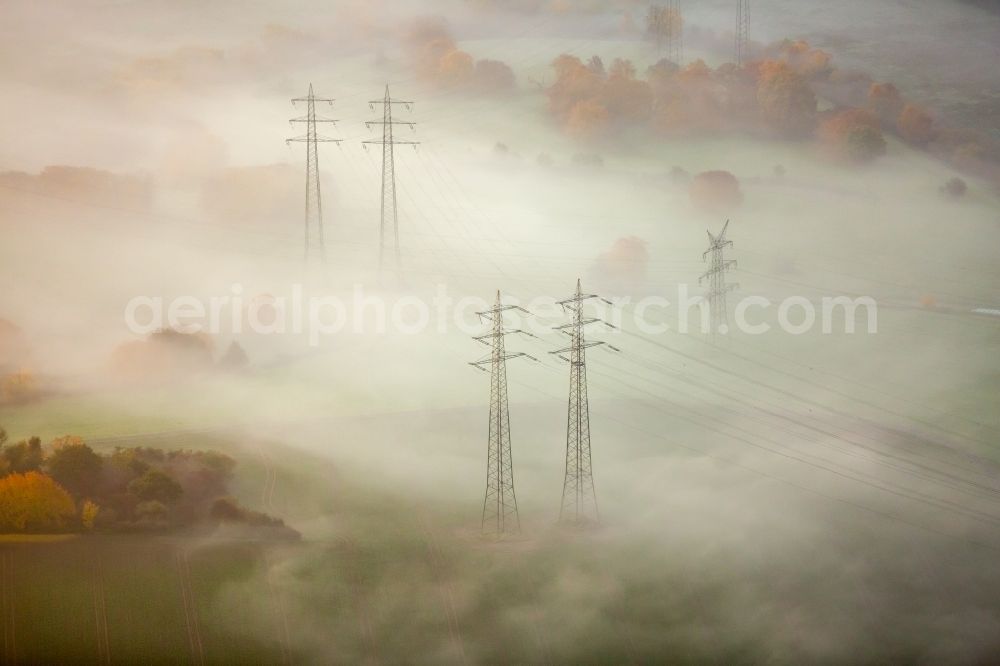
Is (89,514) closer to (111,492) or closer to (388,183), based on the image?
(111,492)

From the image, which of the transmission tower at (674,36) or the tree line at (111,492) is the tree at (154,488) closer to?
the tree line at (111,492)

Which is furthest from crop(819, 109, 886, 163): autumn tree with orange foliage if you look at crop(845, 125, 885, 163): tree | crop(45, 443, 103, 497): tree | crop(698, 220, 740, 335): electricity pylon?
crop(45, 443, 103, 497): tree

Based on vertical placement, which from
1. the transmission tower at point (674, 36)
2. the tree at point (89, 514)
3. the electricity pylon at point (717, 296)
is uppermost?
the transmission tower at point (674, 36)

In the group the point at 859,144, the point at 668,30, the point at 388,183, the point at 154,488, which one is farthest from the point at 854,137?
the point at 154,488

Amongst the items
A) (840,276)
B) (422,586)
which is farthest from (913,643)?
(840,276)

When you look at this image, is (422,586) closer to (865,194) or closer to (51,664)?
(51,664)

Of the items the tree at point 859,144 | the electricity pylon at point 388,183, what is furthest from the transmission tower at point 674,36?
the electricity pylon at point 388,183
